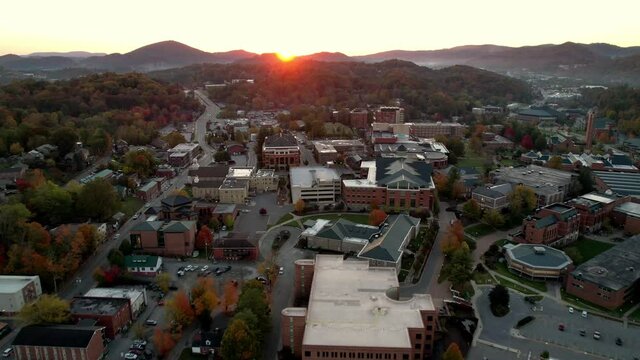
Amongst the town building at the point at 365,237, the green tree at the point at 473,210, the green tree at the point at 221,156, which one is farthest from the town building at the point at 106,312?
the green tree at the point at 221,156

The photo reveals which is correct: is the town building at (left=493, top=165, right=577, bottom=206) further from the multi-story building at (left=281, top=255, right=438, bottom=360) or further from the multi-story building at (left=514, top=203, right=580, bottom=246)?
the multi-story building at (left=281, top=255, right=438, bottom=360)

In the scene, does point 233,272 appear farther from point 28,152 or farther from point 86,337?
point 28,152

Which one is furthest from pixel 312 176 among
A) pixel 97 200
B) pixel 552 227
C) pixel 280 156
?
pixel 552 227

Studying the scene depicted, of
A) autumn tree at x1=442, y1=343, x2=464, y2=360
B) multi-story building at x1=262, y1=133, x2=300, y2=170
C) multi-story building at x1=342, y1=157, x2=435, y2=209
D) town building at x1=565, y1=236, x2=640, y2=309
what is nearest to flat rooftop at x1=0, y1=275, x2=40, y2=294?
autumn tree at x1=442, y1=343, x2=464, y2=360

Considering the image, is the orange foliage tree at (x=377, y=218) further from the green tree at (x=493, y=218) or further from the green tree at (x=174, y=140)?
Answer: the green tree at (x=174, y=140)

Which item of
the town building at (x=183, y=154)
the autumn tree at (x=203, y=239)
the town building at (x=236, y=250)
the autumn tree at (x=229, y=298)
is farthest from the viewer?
the town building at (x=183, y=154)

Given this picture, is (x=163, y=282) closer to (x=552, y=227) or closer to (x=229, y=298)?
(x=229, y=298)
